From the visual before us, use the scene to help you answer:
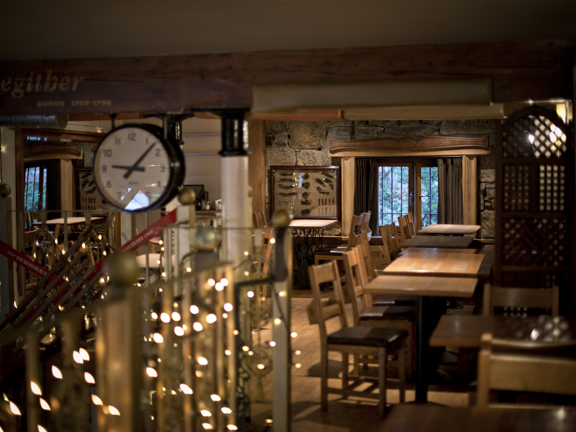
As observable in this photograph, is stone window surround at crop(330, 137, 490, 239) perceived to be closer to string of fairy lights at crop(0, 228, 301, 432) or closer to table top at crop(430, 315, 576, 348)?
string of fairy lights at crop(0, 228, 301, 432)

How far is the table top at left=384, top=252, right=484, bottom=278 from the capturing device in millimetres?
5281

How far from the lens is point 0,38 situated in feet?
14.3

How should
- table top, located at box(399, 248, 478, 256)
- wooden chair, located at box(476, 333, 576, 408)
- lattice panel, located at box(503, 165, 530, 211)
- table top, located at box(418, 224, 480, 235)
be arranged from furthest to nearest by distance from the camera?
table top, located at box(418, 224, 480, 235), table top, located at box(399, 248, 478, 256), lattice panel, located at box(503, 165, 530, 211), wooden chair, located at box(476, 333, 576, 408)

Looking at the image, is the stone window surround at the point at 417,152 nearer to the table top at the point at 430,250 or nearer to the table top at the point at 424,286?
the table top at the point at 430,250

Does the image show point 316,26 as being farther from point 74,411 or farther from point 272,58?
A: point 74,411

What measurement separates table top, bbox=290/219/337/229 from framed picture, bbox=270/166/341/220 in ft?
1.28

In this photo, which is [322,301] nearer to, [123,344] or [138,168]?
[138,168]

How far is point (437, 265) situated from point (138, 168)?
8.89 ft

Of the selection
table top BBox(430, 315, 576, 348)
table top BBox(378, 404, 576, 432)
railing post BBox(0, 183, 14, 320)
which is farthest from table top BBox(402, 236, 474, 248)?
table top BBox(378, 404, 576, 432)

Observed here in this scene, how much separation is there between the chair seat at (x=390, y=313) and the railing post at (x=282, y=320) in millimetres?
1559

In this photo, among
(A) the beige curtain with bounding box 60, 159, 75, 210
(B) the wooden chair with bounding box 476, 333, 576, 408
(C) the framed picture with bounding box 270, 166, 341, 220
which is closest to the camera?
(B) the wooden chair with bounding box 476, 333, 576, 408

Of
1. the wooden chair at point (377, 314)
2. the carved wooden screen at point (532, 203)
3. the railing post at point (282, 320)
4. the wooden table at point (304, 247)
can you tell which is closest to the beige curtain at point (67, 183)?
the wooden table at point (304, 247)

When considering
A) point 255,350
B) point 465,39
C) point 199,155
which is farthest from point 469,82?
point 199,155

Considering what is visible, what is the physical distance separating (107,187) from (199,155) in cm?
595
